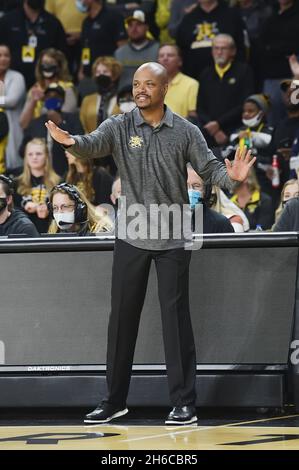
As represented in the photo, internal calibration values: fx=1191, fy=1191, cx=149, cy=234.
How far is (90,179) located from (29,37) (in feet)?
10.7

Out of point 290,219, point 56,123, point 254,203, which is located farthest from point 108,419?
point 56,123

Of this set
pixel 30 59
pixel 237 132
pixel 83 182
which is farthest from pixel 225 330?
pixel 30 59

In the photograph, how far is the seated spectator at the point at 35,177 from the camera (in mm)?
10781

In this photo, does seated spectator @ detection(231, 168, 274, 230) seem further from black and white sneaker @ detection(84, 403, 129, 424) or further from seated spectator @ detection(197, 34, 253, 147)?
black and white sneaker @ detection(84, 403, 129, 424)

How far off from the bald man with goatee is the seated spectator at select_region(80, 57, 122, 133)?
5814 millimetres

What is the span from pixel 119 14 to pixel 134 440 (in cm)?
833

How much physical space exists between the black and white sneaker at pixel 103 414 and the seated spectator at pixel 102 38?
24.1 feet

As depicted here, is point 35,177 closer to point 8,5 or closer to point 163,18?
point 163,18

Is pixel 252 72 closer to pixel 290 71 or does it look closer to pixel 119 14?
pixel 290 71

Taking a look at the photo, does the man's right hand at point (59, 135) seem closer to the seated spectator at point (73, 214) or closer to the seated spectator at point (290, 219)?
the seated spectator at point (73, 214)

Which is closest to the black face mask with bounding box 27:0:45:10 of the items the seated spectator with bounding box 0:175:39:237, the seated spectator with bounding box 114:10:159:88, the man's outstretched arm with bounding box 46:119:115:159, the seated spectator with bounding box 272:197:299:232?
the seated spectator with bounding box 114:10:159:88

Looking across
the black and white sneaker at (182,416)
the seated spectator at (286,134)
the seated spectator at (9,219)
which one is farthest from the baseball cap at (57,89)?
the black and white sneaker at (182,416)

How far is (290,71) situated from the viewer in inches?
480

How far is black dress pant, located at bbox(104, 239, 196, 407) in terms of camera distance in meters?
6.25
